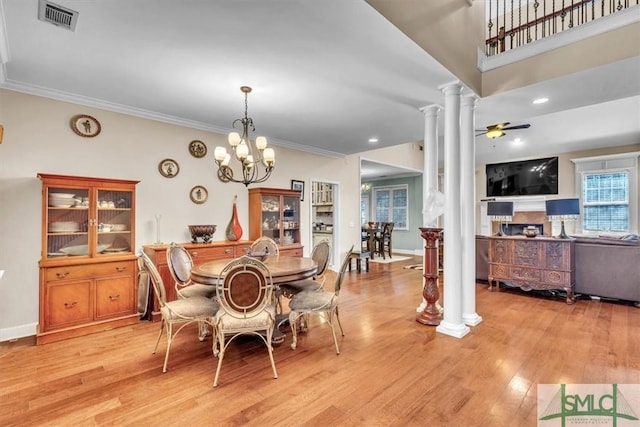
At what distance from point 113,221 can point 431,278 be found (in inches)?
155

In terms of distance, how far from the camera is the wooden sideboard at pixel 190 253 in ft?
12.5

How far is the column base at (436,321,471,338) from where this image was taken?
329 cm

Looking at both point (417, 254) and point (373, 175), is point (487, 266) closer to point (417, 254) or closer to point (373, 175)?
point (417, 254)

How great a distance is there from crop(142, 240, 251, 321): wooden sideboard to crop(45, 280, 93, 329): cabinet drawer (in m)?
0.64

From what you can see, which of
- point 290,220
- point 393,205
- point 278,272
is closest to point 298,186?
point 290,220

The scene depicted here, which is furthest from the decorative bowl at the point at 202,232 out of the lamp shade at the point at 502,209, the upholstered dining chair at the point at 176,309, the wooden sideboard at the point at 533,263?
the lamp shade at the point at 502,209

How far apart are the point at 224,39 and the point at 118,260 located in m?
2.72

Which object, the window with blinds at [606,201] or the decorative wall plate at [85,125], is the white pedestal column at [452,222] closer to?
the decorative wall plate at [85,125]

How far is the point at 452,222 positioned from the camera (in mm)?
3406

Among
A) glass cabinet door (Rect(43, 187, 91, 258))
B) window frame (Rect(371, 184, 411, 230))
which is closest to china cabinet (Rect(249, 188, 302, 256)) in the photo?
glass cabinet door (Rect(43, 187, 91, 258))

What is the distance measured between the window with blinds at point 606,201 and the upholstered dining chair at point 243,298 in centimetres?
894

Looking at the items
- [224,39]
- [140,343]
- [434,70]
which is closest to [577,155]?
[434,70]

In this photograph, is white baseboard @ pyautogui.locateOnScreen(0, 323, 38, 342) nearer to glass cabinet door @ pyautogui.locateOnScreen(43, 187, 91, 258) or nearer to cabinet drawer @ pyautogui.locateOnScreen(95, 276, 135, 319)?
cabinet drawer @ pyautogui.locateOnScreen(95, 276, 135, 319)

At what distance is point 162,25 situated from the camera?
7.42 feet
